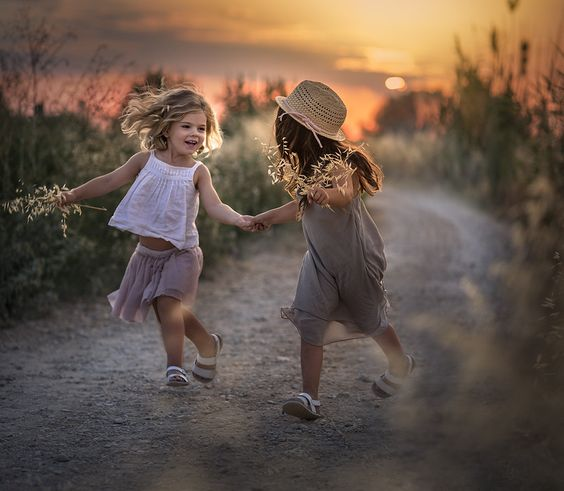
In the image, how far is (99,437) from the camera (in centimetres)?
367

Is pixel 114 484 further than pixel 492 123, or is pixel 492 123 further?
pixel 492 123

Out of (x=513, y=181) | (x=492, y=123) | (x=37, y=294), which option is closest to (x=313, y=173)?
(x=37, y=294)

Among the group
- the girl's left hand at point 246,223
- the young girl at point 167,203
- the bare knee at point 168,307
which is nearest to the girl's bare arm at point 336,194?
the girl's left hand at point 246,223

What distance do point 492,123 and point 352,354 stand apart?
24.2 ft

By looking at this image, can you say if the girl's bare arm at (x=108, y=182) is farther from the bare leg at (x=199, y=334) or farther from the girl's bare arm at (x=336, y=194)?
the girl's bare arm at (x=336, y=194)

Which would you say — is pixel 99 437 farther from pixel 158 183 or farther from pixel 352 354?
pixel 352 354

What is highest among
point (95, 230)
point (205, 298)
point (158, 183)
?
point (158, 183)

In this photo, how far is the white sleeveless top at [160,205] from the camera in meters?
4.18

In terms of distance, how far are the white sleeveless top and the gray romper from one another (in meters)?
0.70

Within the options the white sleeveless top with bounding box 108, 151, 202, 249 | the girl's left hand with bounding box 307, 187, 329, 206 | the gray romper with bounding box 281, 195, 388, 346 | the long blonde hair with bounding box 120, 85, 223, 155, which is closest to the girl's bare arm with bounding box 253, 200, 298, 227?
the gray romper with bounding box 281, 195, 388, 346

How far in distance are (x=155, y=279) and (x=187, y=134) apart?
81 cm

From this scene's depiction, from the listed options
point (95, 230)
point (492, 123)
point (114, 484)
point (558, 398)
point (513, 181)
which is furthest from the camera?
point (492, 123)

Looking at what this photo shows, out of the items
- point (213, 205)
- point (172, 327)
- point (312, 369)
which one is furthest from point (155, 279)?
point (312, 369)

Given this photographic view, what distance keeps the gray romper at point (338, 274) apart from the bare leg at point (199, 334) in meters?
0.57
